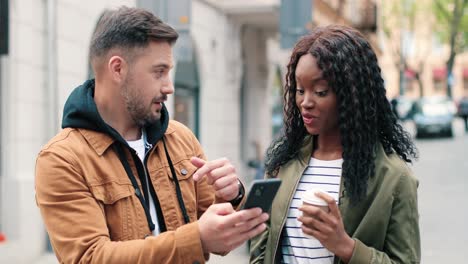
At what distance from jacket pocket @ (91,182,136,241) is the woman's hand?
0.56 meters

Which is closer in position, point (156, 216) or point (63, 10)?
point (156, 216)

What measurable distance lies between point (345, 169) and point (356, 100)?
249 mm

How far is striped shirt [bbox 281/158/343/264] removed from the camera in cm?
247

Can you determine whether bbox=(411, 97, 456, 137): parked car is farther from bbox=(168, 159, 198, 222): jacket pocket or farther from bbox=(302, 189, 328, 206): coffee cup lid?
bbox=(302, 189, 328, 206): coffee cup lid

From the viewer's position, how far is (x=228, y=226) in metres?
2.00

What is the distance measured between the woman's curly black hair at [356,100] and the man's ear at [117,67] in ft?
2.14

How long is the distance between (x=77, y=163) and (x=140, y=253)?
369 mm

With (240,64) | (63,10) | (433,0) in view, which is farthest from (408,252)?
(433,0)

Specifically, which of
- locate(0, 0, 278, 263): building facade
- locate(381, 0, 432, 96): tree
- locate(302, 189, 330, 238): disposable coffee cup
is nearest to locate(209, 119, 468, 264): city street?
locate(0, 0, 278, 263): building facade

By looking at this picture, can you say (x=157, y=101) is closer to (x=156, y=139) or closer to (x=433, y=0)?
(x=156, y=139)

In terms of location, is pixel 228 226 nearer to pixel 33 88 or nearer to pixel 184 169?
pixel 184 169

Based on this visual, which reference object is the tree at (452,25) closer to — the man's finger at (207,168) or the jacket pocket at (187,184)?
the jacket pocket at (187,184)

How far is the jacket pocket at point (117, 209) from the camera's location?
2.24 m

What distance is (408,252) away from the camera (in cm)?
236
